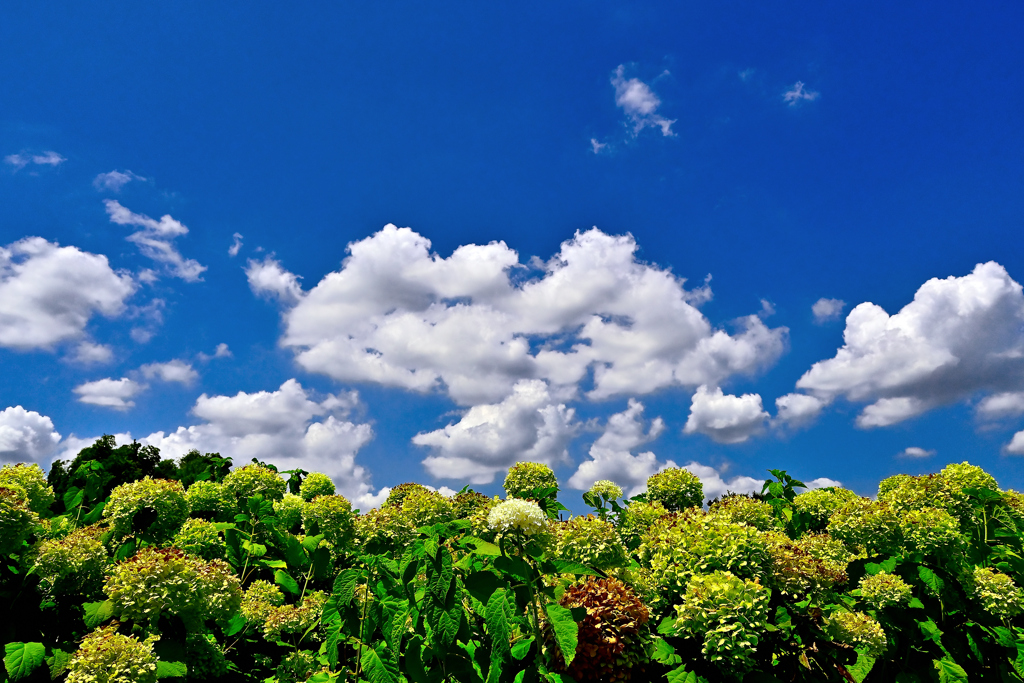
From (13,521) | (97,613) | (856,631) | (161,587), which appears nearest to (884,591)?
(856,631)

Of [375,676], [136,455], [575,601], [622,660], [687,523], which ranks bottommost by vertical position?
[375,676]

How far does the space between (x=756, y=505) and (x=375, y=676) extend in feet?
8.90

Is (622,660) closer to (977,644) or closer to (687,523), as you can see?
(687,523)

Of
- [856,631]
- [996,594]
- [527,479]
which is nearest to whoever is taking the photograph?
[856,631]

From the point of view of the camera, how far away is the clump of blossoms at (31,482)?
15.5 feet

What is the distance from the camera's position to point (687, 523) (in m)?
3.50

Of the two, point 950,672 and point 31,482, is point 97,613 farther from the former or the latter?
point 950,672

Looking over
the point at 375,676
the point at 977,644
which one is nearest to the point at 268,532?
the point at 375,676

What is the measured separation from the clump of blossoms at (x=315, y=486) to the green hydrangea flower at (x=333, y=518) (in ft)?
2.83

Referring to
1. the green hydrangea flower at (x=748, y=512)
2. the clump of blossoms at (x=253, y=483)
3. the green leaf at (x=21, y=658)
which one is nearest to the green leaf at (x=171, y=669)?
the green leaf at (x=21, y=658)

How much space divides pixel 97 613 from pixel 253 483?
2136 mm

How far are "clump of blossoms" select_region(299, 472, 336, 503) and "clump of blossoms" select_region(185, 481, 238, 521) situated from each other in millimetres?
644

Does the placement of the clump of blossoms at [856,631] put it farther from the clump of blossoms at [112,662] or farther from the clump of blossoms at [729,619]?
the clump of blossoms at [112,662]

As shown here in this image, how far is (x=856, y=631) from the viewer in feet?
11.9
